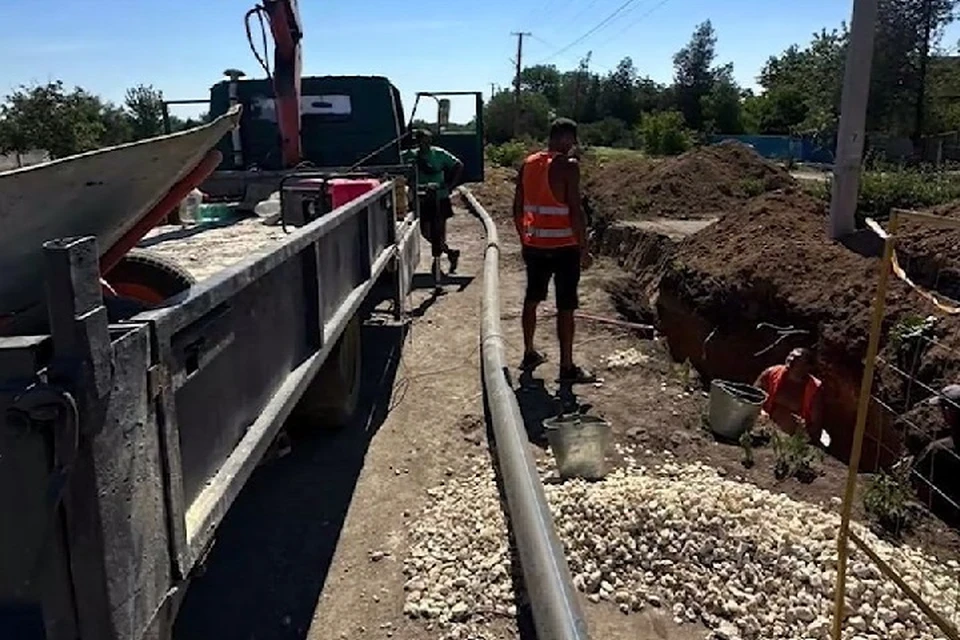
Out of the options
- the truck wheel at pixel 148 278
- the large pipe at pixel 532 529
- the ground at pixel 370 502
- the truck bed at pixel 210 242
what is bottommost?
the ground at pixel 370 502

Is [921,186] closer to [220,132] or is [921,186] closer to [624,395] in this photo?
[624,395]

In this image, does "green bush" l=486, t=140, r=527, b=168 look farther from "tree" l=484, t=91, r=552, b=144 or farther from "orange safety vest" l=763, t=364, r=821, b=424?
"orange safety vest" l=763, t=364, r=821, b=424

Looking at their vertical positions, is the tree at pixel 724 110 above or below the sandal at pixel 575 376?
above

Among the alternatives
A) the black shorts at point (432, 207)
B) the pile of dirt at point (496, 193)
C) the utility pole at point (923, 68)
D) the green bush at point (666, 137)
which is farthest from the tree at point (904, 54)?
Answer: the black shorts at point (432, 207)

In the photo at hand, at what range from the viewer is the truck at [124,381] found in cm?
152

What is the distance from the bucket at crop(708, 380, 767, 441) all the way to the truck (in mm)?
2909

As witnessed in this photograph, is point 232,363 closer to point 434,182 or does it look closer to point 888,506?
point 888,506

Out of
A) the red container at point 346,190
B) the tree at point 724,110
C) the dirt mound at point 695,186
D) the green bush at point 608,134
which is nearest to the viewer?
the red container at point 346,190

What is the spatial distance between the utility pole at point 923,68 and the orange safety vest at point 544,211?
41.1 metres

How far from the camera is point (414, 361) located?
7172 mm

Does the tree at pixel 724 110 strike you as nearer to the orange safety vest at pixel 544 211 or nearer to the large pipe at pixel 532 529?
the orange safety vest at pixel 544 211

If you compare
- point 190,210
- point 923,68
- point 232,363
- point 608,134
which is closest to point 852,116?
point 190,210

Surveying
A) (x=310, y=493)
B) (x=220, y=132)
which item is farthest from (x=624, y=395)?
(x=220, y=132)

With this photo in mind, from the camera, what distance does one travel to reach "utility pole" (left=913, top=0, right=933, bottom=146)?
4019 centimetres
